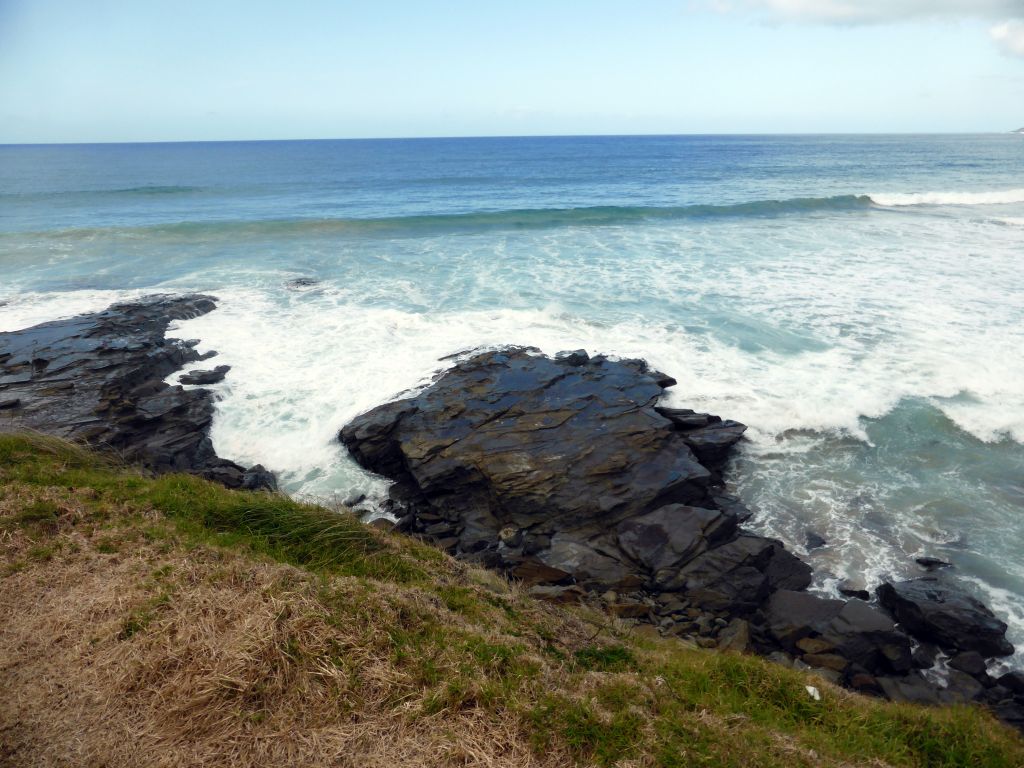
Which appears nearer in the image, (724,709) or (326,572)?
(724,709)

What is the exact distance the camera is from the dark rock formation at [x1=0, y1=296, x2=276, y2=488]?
39.5 feet

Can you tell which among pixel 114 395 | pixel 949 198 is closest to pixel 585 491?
pixel 114 395

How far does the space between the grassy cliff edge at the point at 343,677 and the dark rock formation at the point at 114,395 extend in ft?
15.4

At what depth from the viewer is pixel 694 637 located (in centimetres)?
831

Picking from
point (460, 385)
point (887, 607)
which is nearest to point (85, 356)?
point (460, 385)

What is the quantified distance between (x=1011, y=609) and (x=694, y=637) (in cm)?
492

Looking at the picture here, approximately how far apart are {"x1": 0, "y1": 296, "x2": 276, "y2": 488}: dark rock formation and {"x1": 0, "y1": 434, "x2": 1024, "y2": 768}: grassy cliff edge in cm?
469

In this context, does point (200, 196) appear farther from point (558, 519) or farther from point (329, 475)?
point (558, 519)

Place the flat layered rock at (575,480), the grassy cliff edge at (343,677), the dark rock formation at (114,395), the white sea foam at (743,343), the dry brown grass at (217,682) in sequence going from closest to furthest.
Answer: the dry brown grass at (217,682) → the grassy cliff edge at (343,677) → the flat layered rock at (575,480) → the white sea foam at (743,343) → the dark rock formation at (114,395)

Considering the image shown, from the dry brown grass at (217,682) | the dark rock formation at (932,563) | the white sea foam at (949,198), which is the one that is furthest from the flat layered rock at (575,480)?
the white sea foam at (949,198)

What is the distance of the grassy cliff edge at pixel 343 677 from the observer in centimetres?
470

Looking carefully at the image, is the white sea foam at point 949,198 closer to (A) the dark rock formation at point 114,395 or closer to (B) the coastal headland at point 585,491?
(B) the coastal headland at point 585,491

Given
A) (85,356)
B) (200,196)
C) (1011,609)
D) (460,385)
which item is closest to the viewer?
(1011,609)

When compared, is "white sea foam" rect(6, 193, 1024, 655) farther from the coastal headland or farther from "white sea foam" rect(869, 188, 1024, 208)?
"white sea foam" rect(869, 188, 1024, 208)
